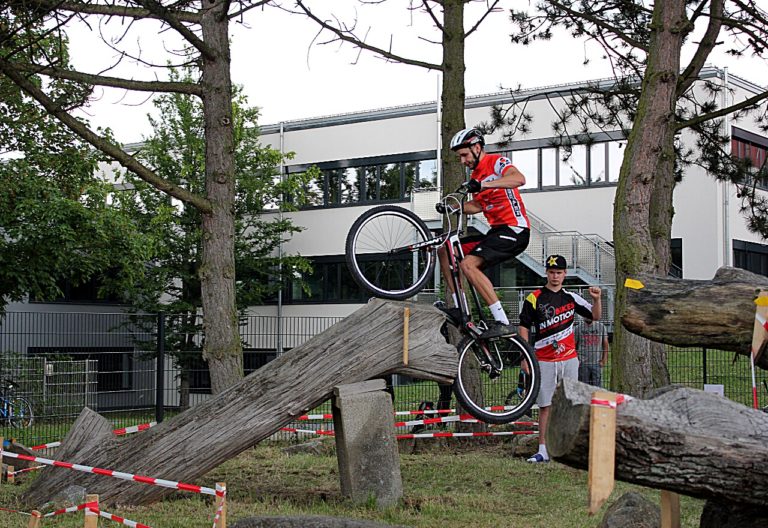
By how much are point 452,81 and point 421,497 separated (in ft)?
20.2

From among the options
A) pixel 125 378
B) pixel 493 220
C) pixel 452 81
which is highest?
pixel 452 81

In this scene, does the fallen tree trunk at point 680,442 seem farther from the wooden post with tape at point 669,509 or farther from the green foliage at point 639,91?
the green foliage at point 639,91

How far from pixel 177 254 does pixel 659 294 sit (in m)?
26.9

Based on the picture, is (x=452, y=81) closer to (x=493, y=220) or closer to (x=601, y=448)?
(x=493, y=220)

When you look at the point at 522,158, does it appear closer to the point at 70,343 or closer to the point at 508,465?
the point at 70,343

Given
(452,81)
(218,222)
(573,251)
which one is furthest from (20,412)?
(573,251)

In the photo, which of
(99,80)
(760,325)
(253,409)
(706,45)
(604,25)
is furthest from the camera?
(604,25)

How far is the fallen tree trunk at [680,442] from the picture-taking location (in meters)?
3.98

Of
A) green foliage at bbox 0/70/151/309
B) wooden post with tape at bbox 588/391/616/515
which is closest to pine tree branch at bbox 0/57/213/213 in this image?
wooden post with tape at bbox 588/391/616/515

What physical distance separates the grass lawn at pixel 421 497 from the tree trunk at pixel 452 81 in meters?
→ 3.60

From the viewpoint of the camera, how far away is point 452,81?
12617 millimetres

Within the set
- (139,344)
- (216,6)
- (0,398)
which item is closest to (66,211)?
(139,344)

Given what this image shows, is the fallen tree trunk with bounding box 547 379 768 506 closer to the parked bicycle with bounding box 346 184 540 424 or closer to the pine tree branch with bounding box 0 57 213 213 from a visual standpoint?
the parked bicycle with bounding box 346 184 540 424

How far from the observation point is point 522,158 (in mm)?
29891
